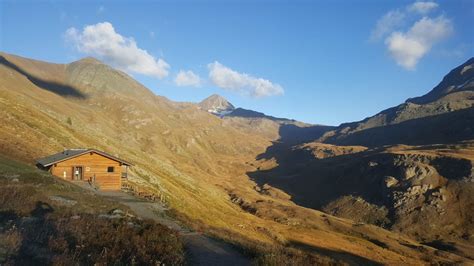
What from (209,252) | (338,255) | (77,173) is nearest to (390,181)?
(338,255)

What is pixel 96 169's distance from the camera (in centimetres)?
5178

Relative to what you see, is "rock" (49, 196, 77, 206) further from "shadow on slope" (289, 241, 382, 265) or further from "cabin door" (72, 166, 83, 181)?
"shadow on slope" (289, 241, 382, 265)

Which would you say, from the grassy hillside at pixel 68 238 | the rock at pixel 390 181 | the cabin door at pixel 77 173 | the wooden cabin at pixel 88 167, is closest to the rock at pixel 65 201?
the grassy hillside at pixel 68 238

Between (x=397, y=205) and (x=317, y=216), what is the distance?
28.6 metres

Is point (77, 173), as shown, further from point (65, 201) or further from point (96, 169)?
point (65, 201)

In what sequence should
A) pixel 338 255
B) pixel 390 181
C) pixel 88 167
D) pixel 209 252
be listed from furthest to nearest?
1. pixel 390 181
2. pixel 338 255
3. pixel 88 167
4. pixel 209 252

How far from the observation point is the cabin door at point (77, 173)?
5108 centimetres

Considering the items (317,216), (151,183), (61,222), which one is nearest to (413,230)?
(317,216)

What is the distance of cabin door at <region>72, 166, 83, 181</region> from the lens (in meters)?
51.1

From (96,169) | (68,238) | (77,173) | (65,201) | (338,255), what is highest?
(68,238)

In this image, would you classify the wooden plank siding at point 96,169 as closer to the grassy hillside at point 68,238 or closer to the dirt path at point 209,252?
the dirt path at point 209,252

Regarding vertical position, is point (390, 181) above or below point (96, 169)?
below

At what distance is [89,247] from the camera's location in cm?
1514

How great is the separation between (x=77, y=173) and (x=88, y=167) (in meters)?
1.56
